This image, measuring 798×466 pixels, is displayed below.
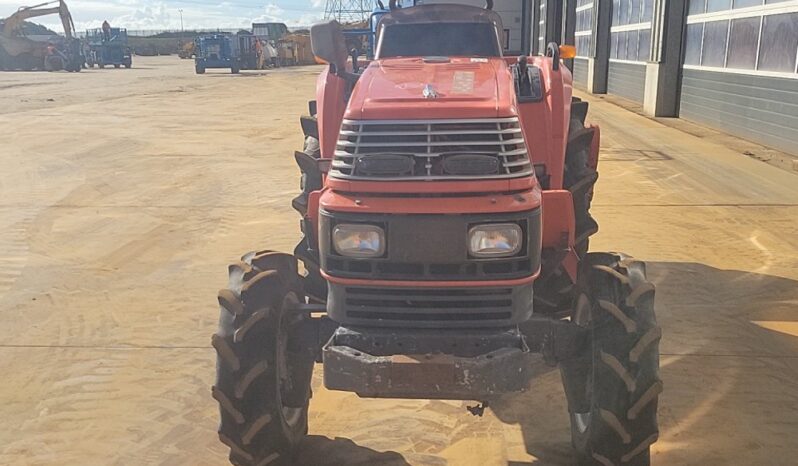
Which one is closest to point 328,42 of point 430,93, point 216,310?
point 430,93

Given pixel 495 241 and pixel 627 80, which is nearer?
pixel 495 241

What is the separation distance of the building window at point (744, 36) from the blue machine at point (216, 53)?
97.4 feet

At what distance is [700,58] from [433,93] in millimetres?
14066

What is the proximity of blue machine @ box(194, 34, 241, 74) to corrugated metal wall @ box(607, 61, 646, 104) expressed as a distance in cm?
2436

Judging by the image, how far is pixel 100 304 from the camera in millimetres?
5562

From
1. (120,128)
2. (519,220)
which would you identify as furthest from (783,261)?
(120,128)

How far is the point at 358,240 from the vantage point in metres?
2.85

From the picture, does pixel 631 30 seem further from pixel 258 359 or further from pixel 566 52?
pixel 258 359

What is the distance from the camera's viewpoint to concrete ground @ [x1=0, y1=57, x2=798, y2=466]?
3662mm

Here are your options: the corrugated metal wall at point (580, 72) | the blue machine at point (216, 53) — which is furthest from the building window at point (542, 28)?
the blue machine at point (216, 53)

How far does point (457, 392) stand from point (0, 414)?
2.78 m

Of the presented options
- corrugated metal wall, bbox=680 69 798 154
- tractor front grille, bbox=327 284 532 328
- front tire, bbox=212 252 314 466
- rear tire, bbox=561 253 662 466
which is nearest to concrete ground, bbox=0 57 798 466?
front tire, bbox=212 252 314 466

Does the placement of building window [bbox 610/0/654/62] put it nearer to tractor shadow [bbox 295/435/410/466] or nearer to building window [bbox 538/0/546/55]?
building window [bbox 538/0/546/55]

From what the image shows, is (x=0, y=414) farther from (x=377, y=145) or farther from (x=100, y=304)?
(x=377, y=145)
